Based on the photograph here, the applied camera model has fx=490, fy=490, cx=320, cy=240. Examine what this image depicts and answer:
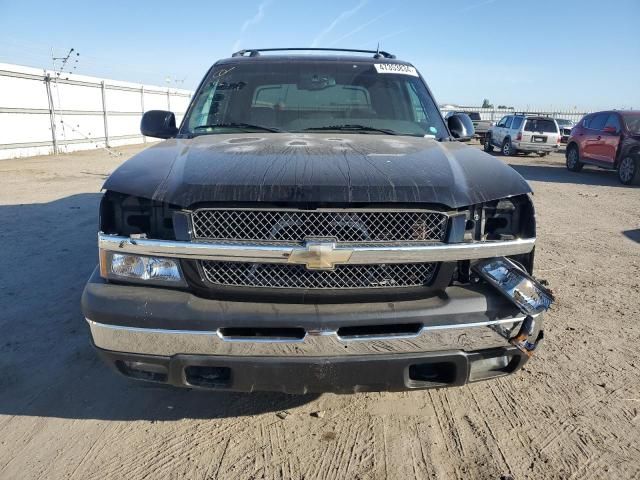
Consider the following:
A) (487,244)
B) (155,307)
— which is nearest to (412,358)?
(487,244)

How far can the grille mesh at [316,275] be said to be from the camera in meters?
2.20

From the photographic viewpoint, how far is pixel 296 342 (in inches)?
83.2

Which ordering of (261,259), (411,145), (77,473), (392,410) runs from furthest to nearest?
(411,145), (392,410), (77,473), (261,259)

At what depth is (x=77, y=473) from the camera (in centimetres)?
231

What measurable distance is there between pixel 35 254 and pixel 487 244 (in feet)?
16.7

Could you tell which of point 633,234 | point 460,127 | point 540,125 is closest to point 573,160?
point 540,125

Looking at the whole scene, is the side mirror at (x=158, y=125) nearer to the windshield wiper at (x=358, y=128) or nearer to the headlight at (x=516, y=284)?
the windshield wiper at (x=358, y=128)

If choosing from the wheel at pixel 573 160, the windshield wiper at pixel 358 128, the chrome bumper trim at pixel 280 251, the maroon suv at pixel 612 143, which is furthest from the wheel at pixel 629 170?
the chrome bumper trim at pixel 280 251

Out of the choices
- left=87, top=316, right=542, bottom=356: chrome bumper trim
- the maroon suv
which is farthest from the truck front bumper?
the maroon suv

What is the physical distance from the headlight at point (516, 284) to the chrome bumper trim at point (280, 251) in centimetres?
9

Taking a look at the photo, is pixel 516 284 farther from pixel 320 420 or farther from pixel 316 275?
pixel 320 420

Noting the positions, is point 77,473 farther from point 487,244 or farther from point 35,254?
point 35,254

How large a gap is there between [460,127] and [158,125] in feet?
7.72

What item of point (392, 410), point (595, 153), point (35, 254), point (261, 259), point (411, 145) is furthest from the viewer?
point (595, 153)
